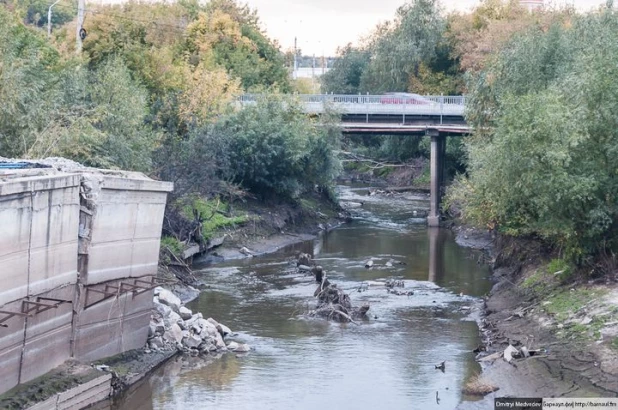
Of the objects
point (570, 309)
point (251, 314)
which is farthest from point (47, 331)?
point (570, 309)

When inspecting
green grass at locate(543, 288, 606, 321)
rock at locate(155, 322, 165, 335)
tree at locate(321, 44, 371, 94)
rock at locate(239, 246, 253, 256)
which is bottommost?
rock at locate(155, 322, 165, 335)

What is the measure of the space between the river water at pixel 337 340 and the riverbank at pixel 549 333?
0.87 m

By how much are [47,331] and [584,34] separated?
1055 inches

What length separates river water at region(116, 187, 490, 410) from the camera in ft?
83.6

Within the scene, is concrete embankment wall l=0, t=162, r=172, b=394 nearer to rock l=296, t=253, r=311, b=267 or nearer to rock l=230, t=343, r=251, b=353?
rock l=230, t=343, r=251, b=353

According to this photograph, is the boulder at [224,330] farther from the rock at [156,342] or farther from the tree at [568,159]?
the tree at [568,159]

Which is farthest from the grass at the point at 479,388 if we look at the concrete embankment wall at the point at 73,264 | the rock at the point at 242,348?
the concrete embankment wall at the point at 73,264

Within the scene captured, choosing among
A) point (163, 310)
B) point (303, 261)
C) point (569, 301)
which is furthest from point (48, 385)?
point (303, 261)

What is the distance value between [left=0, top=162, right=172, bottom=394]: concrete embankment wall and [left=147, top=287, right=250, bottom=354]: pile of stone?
685 millimetres

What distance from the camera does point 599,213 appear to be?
3061 cm

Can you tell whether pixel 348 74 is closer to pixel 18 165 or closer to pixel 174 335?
pixel 174 335

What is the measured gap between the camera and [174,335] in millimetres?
29781

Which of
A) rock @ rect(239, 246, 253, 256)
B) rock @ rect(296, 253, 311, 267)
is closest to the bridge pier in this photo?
rock @ rect(239, 246, 253, 256)

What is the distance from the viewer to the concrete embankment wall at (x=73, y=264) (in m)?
22.3
